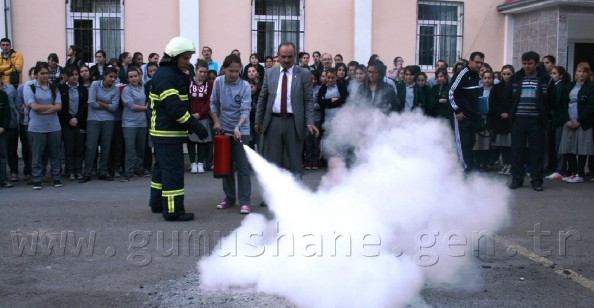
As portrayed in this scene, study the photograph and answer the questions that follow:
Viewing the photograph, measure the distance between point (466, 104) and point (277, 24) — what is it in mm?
7450

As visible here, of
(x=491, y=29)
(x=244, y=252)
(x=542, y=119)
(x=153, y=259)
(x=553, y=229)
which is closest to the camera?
(x=244, y=252)

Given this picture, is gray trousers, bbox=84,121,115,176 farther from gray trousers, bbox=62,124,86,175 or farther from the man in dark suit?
the man in dark suit

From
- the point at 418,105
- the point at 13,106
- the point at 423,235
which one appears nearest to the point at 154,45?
the point at 13,106

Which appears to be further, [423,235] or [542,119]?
[542,119]

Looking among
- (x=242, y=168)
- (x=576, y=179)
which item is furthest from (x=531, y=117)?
(x=242, y=168)

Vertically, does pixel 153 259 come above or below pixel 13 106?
below

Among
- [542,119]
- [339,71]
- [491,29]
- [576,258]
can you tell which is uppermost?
[491,29]

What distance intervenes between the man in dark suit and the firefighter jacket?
3.46ft

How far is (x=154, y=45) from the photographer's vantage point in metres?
16.0

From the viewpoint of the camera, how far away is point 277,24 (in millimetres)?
16859

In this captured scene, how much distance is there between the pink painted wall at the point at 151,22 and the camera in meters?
15.9

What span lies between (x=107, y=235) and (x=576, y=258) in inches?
191

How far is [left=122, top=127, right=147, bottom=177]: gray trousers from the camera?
37.0 feet

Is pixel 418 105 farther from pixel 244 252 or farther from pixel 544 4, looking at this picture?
pixel 244 252
